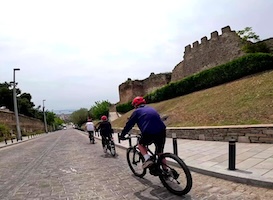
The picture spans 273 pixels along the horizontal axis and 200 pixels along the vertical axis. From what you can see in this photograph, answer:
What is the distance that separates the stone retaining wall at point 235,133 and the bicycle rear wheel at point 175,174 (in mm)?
3552

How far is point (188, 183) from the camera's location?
4293 mm

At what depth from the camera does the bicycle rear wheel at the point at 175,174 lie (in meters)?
4.30

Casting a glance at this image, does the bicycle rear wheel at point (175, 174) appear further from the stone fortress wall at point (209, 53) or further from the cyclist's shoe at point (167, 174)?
the stone fortress wall at point (209, 53)

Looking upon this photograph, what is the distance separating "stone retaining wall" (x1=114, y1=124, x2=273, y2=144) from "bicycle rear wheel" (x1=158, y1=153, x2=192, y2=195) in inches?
140

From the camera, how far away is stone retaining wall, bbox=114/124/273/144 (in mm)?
8155

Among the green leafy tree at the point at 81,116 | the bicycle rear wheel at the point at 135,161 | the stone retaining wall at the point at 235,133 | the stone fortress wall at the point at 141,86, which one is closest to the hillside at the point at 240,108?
the stone retaining wall at the point at 235,133

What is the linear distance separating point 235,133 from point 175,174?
5529 mm

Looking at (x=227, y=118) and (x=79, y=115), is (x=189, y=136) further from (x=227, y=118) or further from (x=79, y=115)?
(x=79, y=115)

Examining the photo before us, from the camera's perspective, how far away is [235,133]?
9219 millimetres

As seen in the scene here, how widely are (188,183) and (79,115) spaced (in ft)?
303

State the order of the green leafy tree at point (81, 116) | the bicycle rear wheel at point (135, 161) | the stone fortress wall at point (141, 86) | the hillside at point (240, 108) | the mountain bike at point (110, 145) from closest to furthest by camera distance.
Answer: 1. the bicycle rear wheel at point (135, 161)
2. the mountain bike at point (110, 145)
3. the hillside at point (240, 108)
4. the stone fortress wall at point (141, 86)
5. the green leafy tree at point (81, 116)

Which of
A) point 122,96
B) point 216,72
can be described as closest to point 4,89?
point 122,96

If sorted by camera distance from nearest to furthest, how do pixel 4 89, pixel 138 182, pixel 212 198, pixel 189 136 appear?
pixel 212 198, pixel 138 182, pixel 189 136, pixel 4 89

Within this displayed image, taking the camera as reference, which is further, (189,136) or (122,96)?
(122,96)
